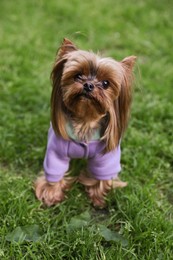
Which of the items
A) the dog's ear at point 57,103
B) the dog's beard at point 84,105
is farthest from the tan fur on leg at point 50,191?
the dog's beard at point 84,105

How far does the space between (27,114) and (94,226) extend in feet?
4.99

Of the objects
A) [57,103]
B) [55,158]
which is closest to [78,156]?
[55,158]

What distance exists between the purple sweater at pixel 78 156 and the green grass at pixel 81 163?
0.24 m

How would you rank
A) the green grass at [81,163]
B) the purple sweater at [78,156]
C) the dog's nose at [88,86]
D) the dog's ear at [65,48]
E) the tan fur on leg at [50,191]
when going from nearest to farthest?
the dog's nose at [88,86] < the dog's ear at [65,48] < the green grass at [81,163] < the purple sweater at [78,156] < the tan fur on leg at [50,191]

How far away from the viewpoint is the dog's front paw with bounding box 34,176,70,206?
10.9 feet

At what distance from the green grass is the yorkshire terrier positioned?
12 cm

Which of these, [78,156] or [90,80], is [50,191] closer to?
[78,156]

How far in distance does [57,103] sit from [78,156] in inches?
17.9

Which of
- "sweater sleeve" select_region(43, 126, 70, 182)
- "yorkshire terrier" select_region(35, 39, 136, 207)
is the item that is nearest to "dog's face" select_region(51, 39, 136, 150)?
"yorkshire terrier" select_region(35, 39, 136, 207)

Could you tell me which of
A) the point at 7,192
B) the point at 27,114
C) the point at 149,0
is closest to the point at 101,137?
the point at 7,192

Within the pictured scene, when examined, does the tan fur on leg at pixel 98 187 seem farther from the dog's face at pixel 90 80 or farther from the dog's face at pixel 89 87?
the dog's face at pixel 90 80

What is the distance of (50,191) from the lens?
3324 millimetres

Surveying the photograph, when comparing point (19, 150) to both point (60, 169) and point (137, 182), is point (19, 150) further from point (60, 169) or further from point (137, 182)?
point (137, 182)

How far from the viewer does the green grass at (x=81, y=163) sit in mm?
2947
